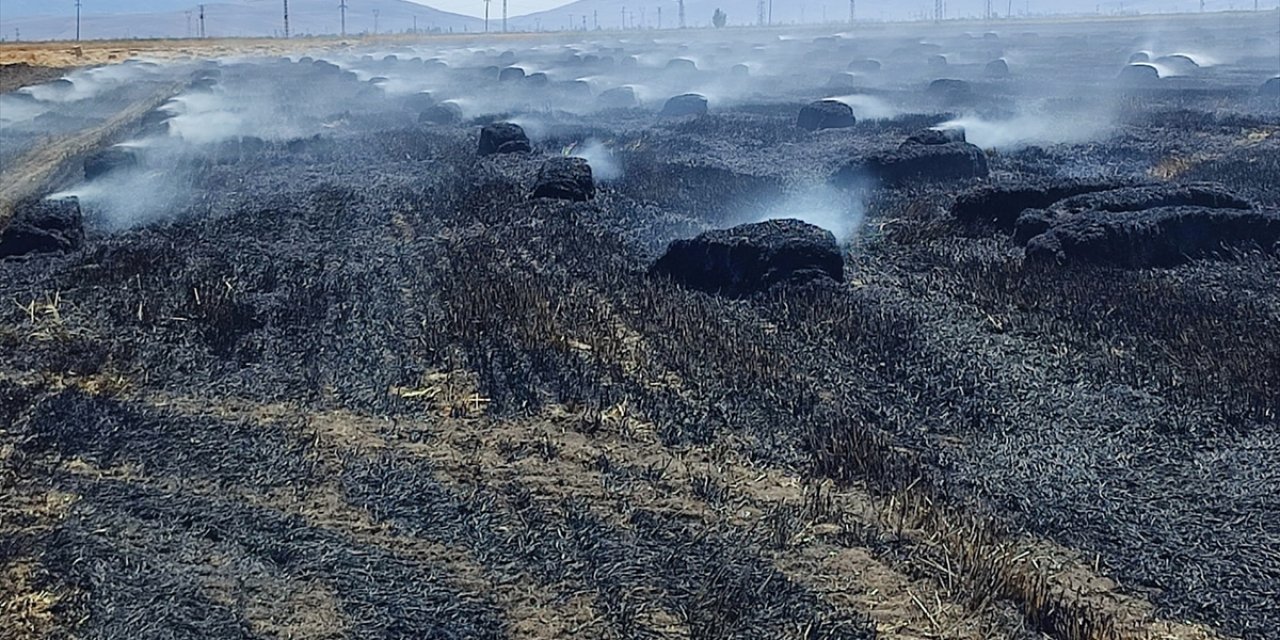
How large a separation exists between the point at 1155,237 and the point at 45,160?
23.6 m

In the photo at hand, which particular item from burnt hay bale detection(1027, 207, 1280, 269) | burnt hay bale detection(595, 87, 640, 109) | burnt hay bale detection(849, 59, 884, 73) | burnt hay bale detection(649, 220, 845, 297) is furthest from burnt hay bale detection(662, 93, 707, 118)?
burnt hay bale detection(649, 220, 845, 297)

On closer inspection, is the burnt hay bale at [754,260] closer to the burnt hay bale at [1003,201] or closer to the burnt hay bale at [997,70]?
the burnt hay bale at [1003,201]

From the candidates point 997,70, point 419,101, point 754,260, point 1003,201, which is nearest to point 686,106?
point 419,101

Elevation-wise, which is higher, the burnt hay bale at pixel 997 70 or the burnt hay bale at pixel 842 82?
the burnt hay bale at pixel 997 70

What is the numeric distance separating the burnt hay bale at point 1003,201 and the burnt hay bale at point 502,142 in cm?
1129

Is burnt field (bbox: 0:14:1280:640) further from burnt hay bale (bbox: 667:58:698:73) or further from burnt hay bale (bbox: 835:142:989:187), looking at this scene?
burnt hay bale (bbox: 667:58:698:73)

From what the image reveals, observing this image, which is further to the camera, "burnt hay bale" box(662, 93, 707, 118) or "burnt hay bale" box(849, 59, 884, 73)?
"burnt hay bale" box(849, 59, 884, 73)

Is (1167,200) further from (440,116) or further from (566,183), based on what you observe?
(440,116)

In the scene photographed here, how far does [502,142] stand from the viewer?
25016mm

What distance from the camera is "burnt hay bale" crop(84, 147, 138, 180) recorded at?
883 inches

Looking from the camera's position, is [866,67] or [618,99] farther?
[866,67]

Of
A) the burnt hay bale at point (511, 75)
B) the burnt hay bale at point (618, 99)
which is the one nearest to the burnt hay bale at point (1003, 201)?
Result: the burnt hay bale at point (618, 99)

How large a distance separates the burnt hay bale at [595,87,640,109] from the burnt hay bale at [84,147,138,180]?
20.6 m

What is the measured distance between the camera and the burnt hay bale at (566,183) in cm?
1852
